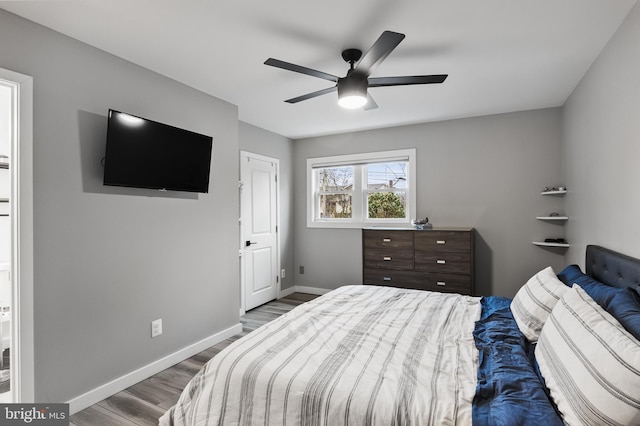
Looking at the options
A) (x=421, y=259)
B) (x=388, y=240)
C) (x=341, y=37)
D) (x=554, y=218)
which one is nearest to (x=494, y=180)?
(x=554, y=218)

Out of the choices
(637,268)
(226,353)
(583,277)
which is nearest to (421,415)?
(226,353)

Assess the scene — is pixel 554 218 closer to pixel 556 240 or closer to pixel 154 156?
pixel 556 240

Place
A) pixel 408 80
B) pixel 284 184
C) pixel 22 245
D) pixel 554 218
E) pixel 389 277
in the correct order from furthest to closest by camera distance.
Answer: pixel 284 184 < pixel 389 277 < pixel 554 218 < pixel 408 80 < pixel 22 245

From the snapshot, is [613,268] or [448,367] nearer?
[448,367]

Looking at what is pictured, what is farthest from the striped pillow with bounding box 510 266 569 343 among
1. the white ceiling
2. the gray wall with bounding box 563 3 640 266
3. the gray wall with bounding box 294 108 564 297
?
the gray wall with bounding box 294 108 564 297

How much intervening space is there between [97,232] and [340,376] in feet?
6.62

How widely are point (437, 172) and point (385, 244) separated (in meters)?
1.20

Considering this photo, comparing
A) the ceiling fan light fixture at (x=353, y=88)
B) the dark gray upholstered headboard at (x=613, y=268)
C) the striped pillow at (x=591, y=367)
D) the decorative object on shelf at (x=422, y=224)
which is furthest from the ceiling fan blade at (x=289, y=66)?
the decorative object on shelf at (x=422, y=224)

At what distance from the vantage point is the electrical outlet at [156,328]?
2.81m

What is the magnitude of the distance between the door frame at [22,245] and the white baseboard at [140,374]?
338 mm

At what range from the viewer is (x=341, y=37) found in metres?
2.26

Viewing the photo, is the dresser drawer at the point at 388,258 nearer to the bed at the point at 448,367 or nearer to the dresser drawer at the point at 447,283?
the dresser drawer at the point at 447,283

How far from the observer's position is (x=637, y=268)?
5.65 ft

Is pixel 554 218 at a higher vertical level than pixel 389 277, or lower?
higher
